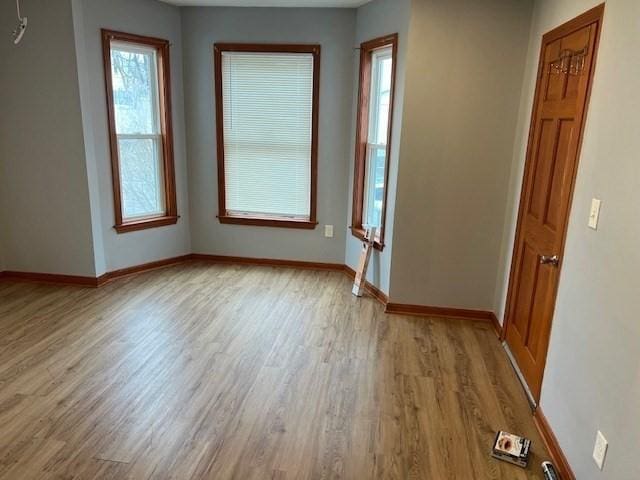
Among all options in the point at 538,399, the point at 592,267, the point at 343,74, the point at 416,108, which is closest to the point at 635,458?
the point at 592,267

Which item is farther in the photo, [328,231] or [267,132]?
[328,231]

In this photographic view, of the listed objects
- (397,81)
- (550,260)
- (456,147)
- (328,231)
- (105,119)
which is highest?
(397,81)

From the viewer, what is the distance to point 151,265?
443 cm

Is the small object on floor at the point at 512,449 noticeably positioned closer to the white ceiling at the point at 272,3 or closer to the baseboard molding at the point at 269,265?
the baseboard molding at the point at 269,265

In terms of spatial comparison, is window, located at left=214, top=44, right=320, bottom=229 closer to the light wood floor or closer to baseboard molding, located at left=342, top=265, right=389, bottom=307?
baseboard molding, located at left=342, top=265, right=389, bottom=307

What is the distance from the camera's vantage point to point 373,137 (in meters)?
4.00

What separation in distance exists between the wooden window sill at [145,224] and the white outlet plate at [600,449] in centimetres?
376

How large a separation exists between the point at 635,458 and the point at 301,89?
3660mm

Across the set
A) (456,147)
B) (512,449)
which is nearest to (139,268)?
(456,147)

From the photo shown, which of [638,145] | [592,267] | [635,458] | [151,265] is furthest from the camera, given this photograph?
[151,265]

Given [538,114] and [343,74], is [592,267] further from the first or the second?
[343,74]

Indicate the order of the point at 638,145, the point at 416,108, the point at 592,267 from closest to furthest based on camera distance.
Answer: the point at 638,145
the point at 592,267
the point at 416,108

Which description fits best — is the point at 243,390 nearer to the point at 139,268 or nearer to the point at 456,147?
the point at 456,147

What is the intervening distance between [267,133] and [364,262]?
1.57m
